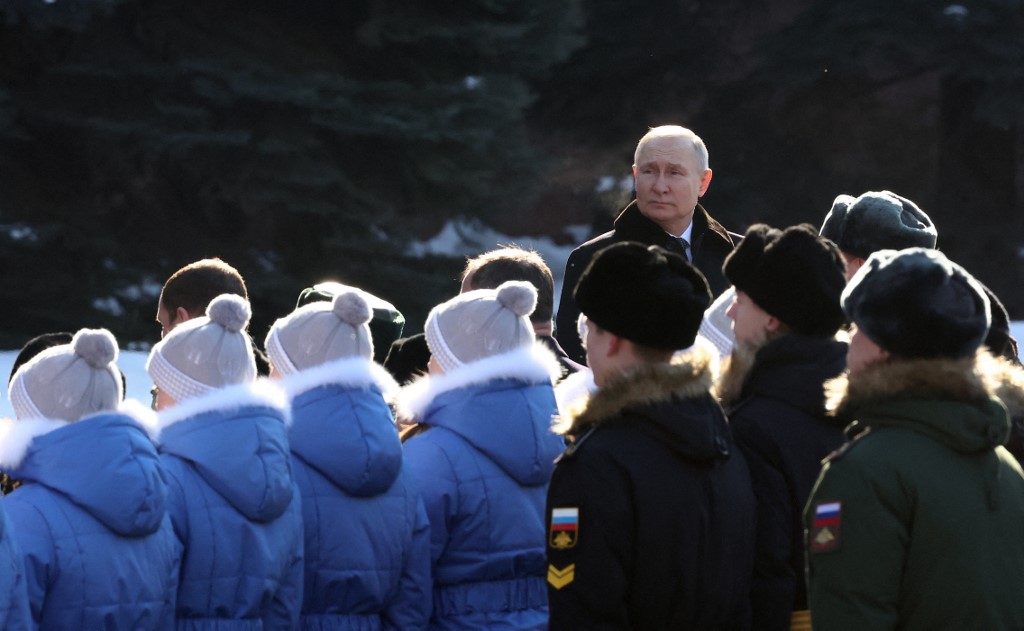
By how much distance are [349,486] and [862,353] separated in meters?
1.58

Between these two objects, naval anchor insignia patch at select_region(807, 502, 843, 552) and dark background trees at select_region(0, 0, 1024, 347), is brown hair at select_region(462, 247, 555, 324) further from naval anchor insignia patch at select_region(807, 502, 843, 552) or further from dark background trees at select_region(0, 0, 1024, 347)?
dark background trees at select_region(0, 0, 1024, 347)

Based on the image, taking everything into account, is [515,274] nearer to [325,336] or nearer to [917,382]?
[325,336]

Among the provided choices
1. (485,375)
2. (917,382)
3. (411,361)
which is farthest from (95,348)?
(917,382)

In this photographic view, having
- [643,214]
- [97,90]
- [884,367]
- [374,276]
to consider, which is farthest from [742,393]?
[97,90]

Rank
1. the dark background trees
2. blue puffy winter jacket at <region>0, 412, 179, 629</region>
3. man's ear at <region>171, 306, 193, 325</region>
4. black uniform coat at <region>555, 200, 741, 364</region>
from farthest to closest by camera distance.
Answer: the dark background trees
black uniform coat at <region>555, 200, 741, 364</region>
man's ear at <region>171, 306, 193, 325</region>
blue puffy winter jacket at <region>0, 412, 179, 629</region>

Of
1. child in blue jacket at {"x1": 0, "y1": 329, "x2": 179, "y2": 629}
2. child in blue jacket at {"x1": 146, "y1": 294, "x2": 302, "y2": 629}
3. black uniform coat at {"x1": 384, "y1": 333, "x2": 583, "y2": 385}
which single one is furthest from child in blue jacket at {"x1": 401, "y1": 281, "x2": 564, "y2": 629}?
black uniform coat at {"x1": 384, "y1": 333, "x2": 583, "y2": 385}

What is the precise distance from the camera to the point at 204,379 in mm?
3771

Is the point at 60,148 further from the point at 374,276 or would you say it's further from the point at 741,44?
the point at 741,44

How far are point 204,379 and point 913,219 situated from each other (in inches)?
93.2

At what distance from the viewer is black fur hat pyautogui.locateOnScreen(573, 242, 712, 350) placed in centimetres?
303

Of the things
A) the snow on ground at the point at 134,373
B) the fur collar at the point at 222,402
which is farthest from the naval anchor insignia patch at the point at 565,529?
the snow on ground at the point at 134,373

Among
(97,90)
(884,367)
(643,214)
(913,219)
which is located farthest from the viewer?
(97,90)

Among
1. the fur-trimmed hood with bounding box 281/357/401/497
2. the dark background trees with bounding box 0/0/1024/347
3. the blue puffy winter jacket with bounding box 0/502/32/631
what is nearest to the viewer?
the blue puffy winter jacket with bounding box 0/502/32/631

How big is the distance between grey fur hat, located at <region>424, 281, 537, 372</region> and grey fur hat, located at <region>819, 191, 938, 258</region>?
109cm
